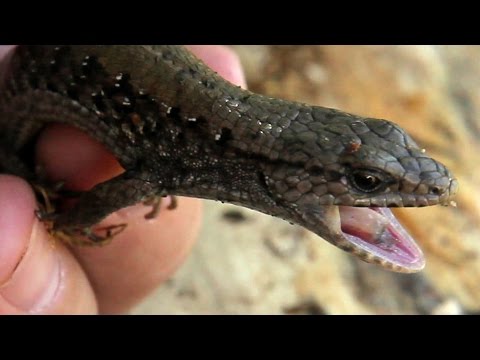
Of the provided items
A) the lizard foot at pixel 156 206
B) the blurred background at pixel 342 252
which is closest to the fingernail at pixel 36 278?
the lizard foot at pixel 156 206

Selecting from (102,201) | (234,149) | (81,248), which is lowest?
(81,248)

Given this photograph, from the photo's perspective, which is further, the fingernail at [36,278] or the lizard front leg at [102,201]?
the fingernail at [36,278]

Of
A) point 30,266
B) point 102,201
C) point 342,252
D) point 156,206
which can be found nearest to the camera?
point 102,201

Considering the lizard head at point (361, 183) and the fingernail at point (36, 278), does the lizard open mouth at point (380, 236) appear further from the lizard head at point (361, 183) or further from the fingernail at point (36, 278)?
the fingernail at point (36, 278)

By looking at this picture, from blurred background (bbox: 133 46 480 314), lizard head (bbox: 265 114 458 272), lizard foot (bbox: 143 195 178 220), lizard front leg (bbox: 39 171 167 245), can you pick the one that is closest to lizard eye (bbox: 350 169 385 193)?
lizard head (bbox: 265 114 458 272)

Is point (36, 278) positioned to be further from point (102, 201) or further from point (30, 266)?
point (102, 201)

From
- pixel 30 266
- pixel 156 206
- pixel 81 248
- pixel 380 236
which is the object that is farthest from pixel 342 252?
pixel 30 266
